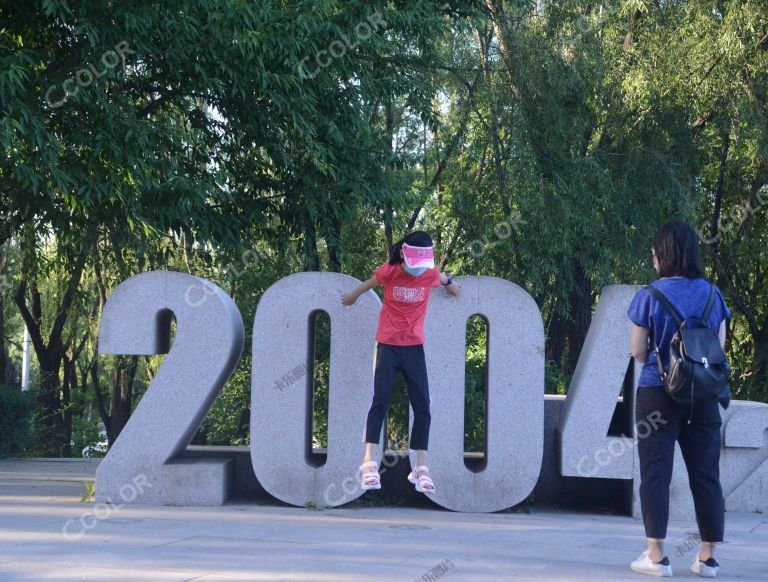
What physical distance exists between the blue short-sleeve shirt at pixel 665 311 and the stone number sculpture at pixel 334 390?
2.33 meters

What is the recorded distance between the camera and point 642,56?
15.6 m

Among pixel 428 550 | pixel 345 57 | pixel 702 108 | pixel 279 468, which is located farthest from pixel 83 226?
pixel 702 108

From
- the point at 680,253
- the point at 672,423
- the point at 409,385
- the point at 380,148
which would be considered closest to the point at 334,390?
the point at 409,385

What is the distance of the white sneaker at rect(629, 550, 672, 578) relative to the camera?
16.2 ft

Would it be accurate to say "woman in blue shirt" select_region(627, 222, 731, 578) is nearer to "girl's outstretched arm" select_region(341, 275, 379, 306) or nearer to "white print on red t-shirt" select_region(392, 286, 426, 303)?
"white print on red t-shirt" select_region(392, 286, 426, 303)

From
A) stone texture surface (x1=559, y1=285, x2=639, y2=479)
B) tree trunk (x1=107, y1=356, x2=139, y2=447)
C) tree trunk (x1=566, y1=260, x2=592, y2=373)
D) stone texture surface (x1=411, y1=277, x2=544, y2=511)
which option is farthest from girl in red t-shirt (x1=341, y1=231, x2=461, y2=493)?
tree trunk (x1=107, y1=356, x2=139, y2=447)

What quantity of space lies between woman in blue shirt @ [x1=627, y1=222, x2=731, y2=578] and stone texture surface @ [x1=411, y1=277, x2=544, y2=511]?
235cm

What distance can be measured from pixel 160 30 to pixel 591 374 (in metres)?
5.72

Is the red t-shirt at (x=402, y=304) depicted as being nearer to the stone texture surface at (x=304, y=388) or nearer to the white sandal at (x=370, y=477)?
the stone texture surface at (x=304, y=388)

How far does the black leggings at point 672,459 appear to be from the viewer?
4930mm

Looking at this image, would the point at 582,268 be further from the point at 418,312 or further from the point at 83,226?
the point at 418,312

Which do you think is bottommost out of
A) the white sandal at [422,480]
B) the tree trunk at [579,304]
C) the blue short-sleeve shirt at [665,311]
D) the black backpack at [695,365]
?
the white sandal at [422,480]

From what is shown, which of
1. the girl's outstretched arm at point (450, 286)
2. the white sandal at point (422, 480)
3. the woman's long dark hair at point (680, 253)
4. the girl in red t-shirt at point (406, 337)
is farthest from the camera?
the girl's outstretched arm at point (450, 286)

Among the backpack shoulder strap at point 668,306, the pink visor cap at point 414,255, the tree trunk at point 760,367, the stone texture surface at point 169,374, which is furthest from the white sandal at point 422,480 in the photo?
the tree trunk at point 760,367
